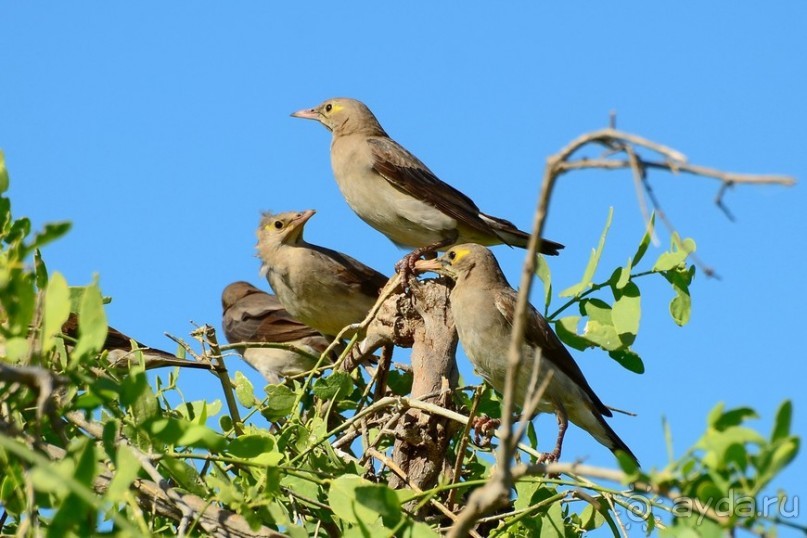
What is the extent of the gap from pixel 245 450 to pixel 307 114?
6.03 m

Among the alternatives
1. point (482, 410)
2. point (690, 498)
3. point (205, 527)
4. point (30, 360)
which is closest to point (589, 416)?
point (482, 410)

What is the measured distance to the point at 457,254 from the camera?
239 inches

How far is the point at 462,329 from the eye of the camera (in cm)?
536

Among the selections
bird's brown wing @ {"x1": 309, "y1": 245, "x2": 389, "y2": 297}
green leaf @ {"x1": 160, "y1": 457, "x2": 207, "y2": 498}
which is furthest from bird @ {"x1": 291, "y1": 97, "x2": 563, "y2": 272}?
green leaf @ {"x1": 160, "y1": 457, "x2": 207, "y2": 498}

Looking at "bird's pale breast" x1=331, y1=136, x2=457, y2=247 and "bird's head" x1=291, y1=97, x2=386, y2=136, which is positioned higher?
"bird's head" x1=291, y1=97, x2=386, y2=136

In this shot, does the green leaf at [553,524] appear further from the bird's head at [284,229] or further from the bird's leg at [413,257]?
the bird's head at [284,229]

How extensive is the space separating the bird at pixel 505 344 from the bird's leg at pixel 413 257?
8.1 inches

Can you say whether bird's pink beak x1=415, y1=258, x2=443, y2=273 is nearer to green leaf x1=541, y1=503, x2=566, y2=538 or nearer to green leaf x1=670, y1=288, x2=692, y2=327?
green leaf x1=670, y1=288, x2=692, y2=327

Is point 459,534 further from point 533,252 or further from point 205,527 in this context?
point 205,527

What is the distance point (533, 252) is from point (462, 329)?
11.7 ft

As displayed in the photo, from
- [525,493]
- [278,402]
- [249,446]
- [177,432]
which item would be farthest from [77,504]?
[278,402]

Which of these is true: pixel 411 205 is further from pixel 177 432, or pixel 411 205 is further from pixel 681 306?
pixel 177 432

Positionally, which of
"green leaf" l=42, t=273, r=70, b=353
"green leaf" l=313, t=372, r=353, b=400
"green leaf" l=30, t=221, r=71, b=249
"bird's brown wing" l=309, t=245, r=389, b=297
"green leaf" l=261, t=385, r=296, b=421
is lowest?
"green leaf" l=42, t=273, r=70, b=353

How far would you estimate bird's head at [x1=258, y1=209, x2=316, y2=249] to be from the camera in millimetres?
7824
